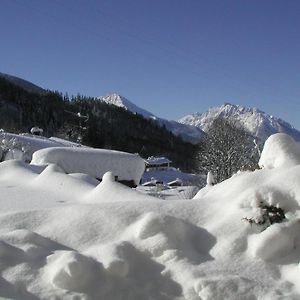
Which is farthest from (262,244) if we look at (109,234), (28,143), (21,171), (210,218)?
(28,143)

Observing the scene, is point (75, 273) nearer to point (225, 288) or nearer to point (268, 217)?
point (225, 288)

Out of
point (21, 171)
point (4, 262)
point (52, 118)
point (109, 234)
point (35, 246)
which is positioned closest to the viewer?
point (4, 262)

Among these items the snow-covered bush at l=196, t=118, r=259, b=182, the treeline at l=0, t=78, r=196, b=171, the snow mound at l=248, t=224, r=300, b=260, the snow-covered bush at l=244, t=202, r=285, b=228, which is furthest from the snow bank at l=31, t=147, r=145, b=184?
the treeline at l=0, t=78, r=196, b=171

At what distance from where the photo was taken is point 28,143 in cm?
3559

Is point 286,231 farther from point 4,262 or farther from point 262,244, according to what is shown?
point 4,262

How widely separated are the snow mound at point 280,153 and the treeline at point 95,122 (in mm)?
80850

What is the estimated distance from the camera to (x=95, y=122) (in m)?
115

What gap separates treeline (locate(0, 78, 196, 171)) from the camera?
342 ft

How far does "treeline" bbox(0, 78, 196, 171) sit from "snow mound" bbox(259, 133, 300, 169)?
3183 inches

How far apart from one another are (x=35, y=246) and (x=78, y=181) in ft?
12.2

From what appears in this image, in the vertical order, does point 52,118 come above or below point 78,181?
above

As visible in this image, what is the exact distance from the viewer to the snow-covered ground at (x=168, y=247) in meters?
3.95

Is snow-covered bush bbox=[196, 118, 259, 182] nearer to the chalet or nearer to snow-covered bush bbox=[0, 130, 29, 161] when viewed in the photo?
snow-covered bush bbox=[0, 130, 29, 161]

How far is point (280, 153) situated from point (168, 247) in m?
2.04
